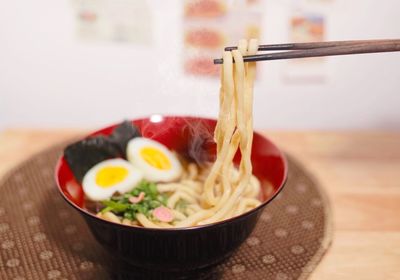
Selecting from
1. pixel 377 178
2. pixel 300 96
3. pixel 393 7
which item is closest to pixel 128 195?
pixel 377 178

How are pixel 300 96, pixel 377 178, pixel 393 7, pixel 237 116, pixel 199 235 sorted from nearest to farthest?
pixel 199 235, pixel 237 116, pixel 377 178, pixel 393 7, pixel 300 96

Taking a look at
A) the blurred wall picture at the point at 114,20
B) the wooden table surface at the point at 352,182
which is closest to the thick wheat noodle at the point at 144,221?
the wooden table surface at the point at 352,182

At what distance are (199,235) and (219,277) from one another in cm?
18

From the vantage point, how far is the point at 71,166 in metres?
1.18

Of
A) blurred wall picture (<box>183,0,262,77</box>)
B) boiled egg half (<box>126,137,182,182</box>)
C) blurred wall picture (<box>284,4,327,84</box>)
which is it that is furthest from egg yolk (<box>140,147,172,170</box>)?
blurred wall picture (<box>284,4,327,84</box>)

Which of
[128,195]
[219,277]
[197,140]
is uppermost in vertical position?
[197,140]

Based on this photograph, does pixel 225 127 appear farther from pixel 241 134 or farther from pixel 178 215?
pixel 178 215

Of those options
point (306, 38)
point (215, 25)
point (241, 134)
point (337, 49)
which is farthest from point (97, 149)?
point (306, 38)

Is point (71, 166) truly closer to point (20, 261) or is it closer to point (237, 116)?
point (20, 261)

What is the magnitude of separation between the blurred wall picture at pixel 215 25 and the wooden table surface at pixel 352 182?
36cm

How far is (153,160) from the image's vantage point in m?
1.27

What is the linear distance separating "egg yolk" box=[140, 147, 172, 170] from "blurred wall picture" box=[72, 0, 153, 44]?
63 centimetres

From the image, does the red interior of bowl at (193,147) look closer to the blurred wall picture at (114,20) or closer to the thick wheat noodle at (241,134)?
the thick wheat noodle at (241,134)

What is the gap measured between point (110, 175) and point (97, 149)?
76 mm
